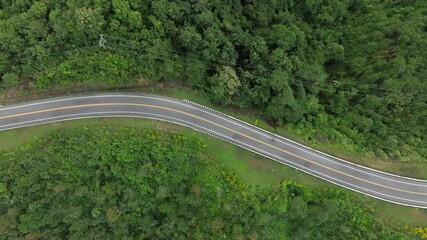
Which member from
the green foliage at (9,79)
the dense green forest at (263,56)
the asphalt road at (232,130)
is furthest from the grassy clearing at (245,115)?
the green foliage at (9,79)

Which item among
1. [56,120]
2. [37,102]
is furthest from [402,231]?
[37,102]

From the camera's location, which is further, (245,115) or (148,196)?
(245,115)

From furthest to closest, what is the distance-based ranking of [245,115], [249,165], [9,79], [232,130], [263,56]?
[263,56] < [245,115] < [232,130] < [249,165] < [9,79]

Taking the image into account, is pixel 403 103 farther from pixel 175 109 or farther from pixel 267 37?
pixel 175 109

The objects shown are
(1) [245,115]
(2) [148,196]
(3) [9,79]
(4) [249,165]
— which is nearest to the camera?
(3) [9,79]

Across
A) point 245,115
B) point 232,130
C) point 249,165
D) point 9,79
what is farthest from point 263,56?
point 9,79

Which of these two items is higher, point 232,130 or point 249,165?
point 232,130

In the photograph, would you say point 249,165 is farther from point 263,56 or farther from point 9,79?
point 9,79
